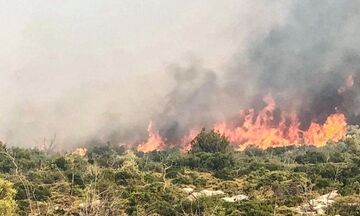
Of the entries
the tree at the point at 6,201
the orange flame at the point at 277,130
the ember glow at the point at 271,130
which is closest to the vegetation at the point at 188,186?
the tree at the point at 6,201

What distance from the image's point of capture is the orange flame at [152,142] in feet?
489

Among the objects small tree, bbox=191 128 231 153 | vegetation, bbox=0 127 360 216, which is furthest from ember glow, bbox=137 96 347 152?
vegetation, bbox=0 127 360 216

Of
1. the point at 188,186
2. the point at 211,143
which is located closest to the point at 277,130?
the point at 211,143

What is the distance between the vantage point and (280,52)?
168 metres

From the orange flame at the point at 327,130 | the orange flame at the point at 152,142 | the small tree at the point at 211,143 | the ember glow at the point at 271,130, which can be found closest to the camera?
the small tree at the point at 211,143

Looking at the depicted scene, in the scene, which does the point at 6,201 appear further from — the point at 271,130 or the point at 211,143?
the point at 271,130

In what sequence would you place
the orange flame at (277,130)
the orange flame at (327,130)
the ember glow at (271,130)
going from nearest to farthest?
the orange flame at (327,130)
the orange flame at (277,130)
the ember glow at (271,130)

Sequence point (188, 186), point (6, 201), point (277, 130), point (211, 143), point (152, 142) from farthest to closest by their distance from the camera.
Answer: point (152, 142) → point (277, 130) → point (211, 143) → point (188, 186) → point (6, 201)

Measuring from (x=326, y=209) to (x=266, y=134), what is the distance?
3826 inches

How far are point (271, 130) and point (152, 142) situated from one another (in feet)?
109

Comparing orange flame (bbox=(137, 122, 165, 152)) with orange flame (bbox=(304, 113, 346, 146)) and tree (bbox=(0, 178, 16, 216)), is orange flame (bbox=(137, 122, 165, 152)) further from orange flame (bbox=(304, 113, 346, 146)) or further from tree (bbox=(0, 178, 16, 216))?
tree (bbox=(0, 178, 16, 216))

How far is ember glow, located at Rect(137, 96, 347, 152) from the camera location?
401 feet

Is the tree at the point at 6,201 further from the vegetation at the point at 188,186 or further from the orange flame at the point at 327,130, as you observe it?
the orange flame at the point at 327,130

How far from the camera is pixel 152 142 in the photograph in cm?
15538
